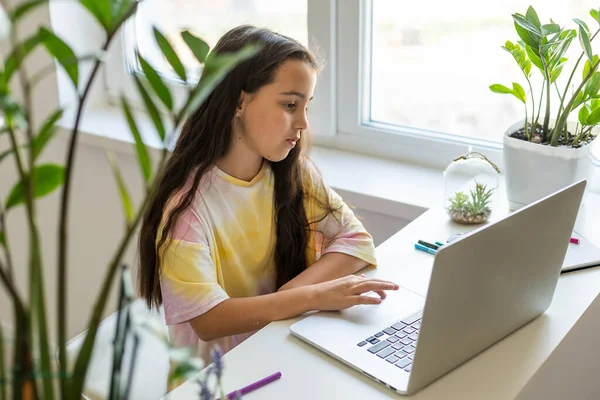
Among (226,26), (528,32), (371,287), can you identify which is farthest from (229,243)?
(226,26)

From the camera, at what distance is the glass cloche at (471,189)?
1.30m

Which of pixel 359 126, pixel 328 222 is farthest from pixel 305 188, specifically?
pixel 359 126

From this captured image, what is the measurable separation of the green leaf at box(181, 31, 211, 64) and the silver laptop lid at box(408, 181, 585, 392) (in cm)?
37

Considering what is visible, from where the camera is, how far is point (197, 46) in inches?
18.7

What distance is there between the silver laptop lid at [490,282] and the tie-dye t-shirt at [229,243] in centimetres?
32

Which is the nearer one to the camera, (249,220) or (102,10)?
(102,10)

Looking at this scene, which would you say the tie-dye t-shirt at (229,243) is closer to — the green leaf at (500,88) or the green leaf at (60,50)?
the green leaf at (500,88)

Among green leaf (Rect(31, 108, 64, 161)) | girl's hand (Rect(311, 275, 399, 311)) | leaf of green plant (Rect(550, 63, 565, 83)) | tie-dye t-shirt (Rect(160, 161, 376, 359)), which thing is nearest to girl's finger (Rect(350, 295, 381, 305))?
girl's hand (Rect(311, 275, 399, 311))

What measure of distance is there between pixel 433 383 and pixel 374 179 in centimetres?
81

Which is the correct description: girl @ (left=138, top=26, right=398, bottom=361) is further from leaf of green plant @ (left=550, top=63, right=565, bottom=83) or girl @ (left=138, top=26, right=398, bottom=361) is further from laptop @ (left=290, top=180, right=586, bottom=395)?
leaf of green plant @ (left=550, top=63, right=565, bottom=83)

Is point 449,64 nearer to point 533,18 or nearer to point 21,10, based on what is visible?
point 533,18

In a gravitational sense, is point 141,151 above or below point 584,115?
above

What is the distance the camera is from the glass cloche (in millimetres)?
1297

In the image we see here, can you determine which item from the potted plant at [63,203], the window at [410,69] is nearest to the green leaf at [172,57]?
the potted plant at [63,203]
